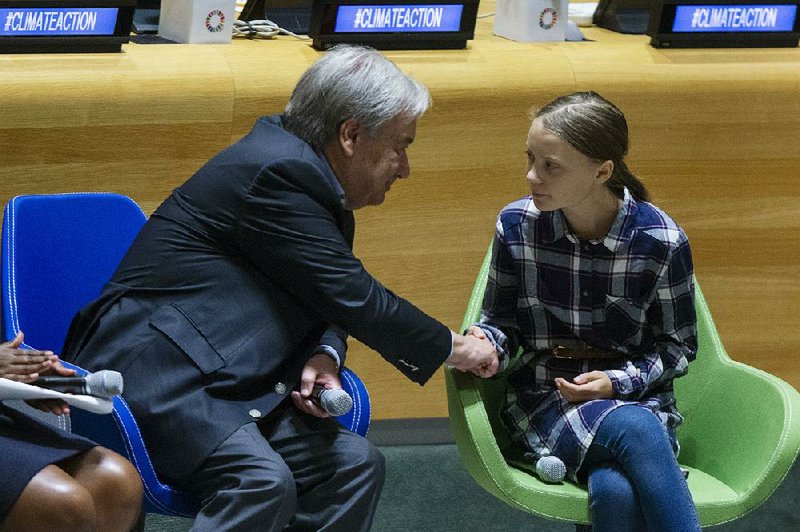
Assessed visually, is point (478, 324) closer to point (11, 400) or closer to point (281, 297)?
point (281, 297)

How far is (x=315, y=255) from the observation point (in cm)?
269

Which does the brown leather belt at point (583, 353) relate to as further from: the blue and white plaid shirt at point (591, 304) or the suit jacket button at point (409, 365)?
the suit jacket button at point (409, 365)

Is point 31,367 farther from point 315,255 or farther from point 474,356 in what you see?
point 474,356

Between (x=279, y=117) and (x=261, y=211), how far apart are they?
283 millimetres

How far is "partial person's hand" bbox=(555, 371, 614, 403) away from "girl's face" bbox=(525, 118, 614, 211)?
1.24 feet

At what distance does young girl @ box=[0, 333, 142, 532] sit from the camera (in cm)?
238

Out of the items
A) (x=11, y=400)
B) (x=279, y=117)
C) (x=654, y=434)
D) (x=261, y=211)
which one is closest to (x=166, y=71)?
(x=279, y=117)

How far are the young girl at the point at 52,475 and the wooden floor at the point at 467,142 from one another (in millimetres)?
1057

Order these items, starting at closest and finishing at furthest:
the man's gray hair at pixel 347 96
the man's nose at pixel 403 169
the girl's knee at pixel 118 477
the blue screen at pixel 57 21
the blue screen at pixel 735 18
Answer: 1. the girl's knee at pixel 118 477
2. the man's gray hair at pixel 347 96
3. the man's nose at pixel 403 169
4. the blue screen at pixel 57 21
5. the blue screen at pixel 735 18

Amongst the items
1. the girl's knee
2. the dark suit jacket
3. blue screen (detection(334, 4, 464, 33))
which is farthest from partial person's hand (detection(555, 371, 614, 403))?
blue screen (detection(334, 4, 464, 33))

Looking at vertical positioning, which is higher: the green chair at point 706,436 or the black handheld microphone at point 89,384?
the black handheld microphone at point 89,384

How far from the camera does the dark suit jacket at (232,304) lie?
2646 millimetres

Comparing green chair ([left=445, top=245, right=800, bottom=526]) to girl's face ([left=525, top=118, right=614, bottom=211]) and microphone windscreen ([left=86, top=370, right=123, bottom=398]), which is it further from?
microphone windscreen ([left=86, top=370, right=123, bottom=398])

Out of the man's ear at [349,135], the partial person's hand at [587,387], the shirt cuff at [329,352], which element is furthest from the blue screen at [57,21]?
the partial person's hand at [587,387]
